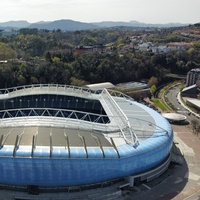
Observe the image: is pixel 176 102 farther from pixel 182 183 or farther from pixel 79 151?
pixel 79 151

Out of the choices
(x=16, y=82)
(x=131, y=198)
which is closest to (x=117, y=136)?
(x=131, y=198)

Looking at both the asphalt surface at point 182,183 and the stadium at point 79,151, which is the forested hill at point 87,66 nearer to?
the stadium at point 79,151

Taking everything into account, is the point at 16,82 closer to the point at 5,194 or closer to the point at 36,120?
the point at 36,120

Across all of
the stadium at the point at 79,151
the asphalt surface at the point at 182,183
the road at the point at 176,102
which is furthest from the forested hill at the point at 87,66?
the asphalt surface at the point at 182,183

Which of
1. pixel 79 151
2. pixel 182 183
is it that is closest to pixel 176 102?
pixel 182 183

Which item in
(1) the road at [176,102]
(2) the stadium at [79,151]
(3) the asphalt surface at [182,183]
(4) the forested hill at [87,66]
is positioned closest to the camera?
(2) the stadium at [79,151]

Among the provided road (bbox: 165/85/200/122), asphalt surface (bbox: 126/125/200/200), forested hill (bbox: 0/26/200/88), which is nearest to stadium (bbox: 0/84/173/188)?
asphalt surface (bbox: 126/125/200/200)

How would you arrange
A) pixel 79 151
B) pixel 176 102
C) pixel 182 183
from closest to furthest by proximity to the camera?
pixel 79 151 < pixel 182 183 < pixel 176 102

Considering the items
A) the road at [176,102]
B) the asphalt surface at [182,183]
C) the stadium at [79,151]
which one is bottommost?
the road at [176,102]

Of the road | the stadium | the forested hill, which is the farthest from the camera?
the forested hill

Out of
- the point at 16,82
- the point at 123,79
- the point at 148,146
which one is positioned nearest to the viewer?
the point at 148,146

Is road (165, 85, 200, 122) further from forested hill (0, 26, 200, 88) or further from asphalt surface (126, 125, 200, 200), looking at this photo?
asphalt surface (126, 125, 200, 200)
